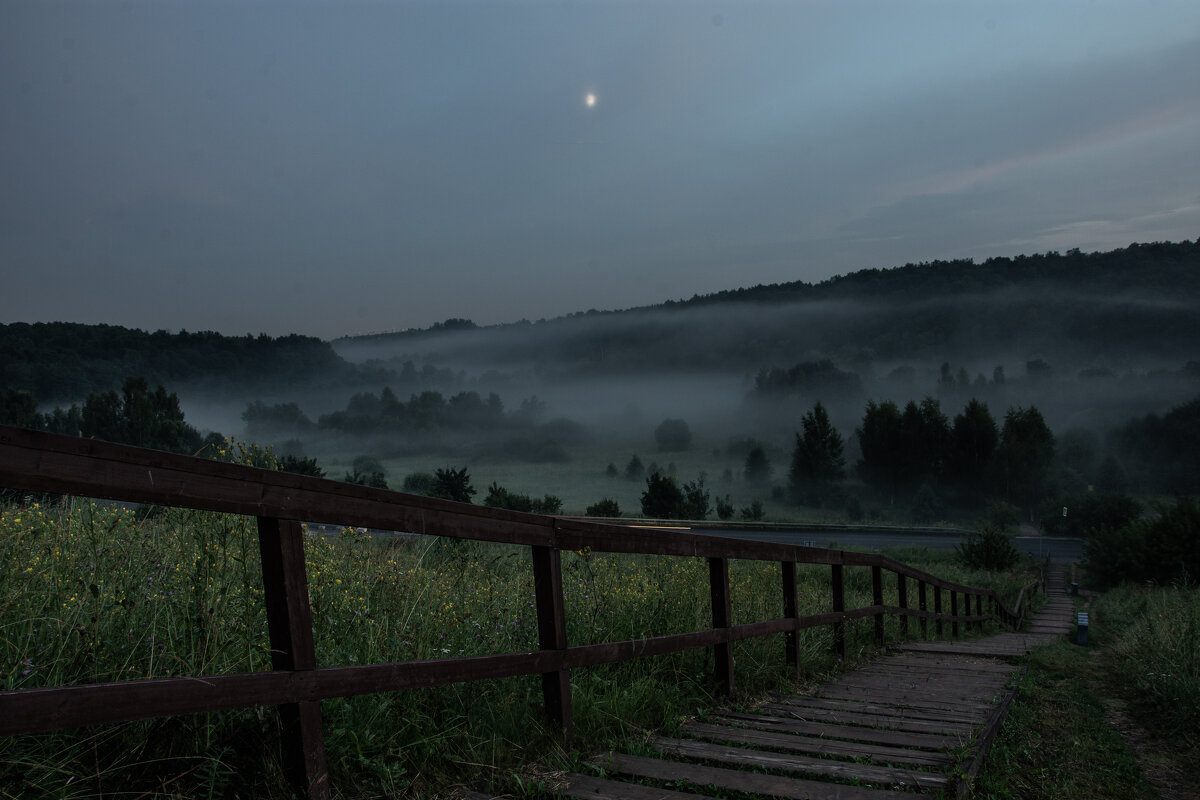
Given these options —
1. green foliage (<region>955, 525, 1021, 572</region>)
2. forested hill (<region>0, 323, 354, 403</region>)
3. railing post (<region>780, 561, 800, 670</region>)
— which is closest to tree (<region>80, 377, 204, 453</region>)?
forested hill (<region>0, 323, 354, 403</region>)

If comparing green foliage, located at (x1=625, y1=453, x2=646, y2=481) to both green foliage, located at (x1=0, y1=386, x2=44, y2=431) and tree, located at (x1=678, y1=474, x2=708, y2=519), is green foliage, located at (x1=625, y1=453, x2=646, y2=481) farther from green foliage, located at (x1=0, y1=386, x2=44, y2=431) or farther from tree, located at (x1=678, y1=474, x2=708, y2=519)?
green foliage, located at (x1=0, y1=386, x2=44, y2=431)

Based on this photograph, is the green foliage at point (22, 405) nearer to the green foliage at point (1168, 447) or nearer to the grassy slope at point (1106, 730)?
the grassy slope at point (1106, 730)

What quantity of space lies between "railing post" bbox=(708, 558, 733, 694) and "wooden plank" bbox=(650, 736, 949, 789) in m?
1.14

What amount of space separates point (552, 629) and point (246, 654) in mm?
1260

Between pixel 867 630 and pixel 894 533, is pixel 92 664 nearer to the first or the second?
pixel 867 630

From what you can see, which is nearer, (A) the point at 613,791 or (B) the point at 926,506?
(A) the point at 613,791

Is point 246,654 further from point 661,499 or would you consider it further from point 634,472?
point 634,472

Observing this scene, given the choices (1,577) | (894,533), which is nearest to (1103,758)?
(1,577)

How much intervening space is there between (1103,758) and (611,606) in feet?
11.5

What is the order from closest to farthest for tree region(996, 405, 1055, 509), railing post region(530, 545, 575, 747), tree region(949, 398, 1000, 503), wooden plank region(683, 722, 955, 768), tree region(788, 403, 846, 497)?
railing post region(530, 545, 575, 747), wooden plank region(683, 722, 955, 768), tree region(996, 405, 1055, 509), tree region(949, 398, 1000, 503), tree region(788, 403, 846, 497)

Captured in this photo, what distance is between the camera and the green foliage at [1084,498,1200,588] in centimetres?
3240

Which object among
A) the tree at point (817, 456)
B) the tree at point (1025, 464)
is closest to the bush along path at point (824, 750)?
the tree at point (1025, 464)

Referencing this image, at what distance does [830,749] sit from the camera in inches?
162

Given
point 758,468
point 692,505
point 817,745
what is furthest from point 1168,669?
point 758,468
